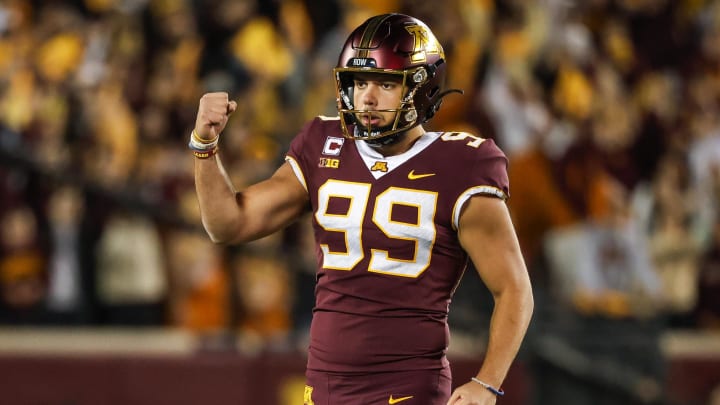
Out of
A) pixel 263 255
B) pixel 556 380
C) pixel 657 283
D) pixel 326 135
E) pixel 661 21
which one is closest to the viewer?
pixel 326 135

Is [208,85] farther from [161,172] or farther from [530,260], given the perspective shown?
[530,260]

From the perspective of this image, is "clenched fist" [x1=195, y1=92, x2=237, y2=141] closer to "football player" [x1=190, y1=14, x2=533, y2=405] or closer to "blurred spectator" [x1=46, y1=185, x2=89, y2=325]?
"football player" [x1=190, y1=14, x2=533, y2=405]

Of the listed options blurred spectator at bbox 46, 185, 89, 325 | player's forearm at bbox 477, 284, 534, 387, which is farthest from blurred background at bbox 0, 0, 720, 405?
player's forearm at bbox 477, 284, 534, 387

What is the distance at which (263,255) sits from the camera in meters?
7.02

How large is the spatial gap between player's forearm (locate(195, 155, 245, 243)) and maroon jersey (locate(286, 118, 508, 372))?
27 cm

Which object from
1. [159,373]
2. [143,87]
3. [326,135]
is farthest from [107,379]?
[326,135]

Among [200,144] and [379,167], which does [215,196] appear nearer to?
[200,144]

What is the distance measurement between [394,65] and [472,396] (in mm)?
976

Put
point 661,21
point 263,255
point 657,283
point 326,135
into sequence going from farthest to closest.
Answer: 1. point 661,21
2. point 657,283
3. point 263,255
4. point 326,135

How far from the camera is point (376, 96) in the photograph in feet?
12.4

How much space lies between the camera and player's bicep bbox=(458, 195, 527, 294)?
3695mm

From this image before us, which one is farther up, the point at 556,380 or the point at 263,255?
the point at 263,255

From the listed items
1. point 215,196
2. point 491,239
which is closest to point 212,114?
point 215,196

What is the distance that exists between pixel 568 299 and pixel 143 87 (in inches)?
122
